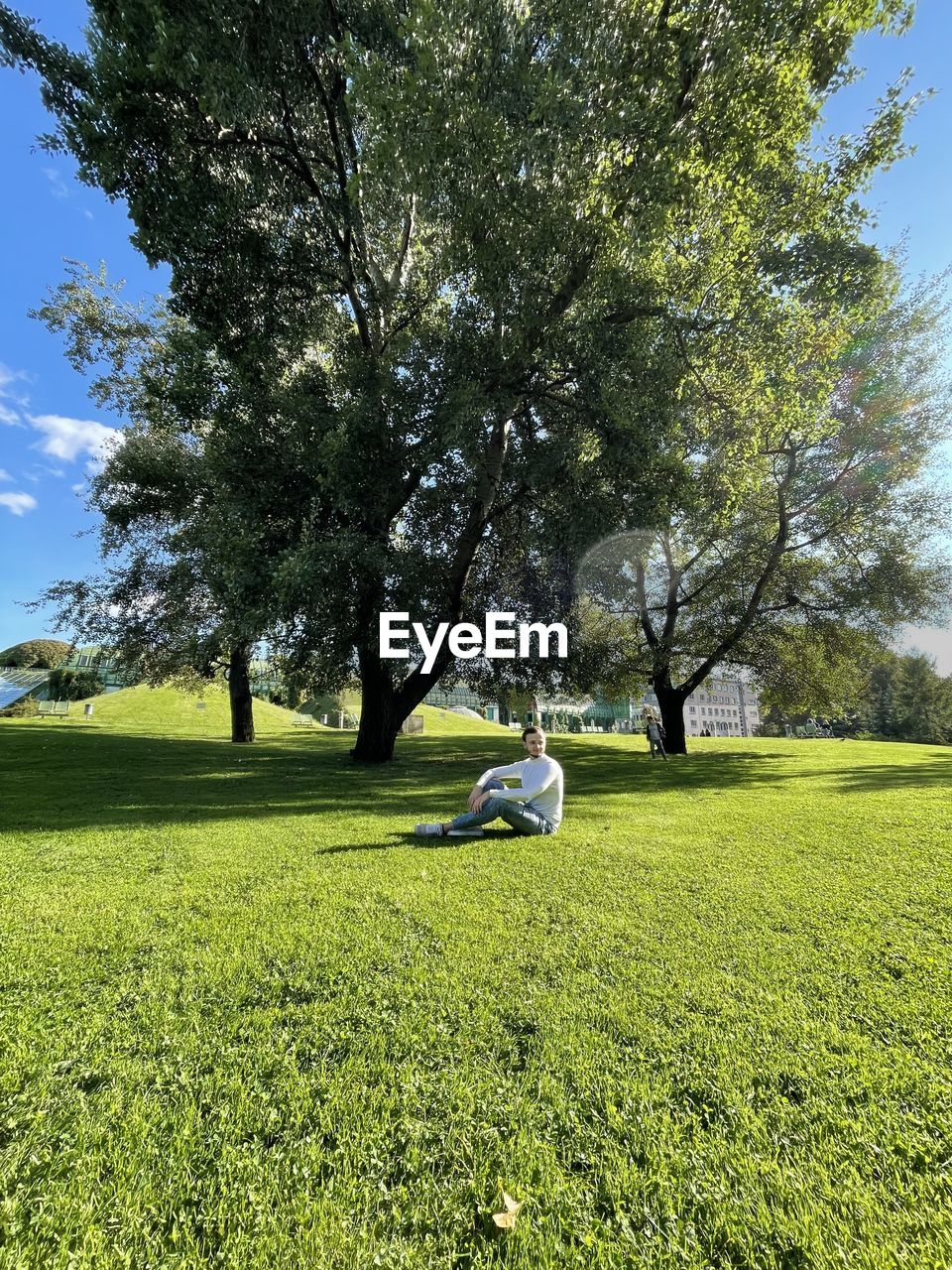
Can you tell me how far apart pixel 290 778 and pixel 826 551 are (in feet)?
69.5

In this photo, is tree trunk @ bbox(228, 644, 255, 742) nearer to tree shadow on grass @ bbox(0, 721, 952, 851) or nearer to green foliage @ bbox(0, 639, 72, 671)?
tree shadow on grass @ bbox(0, 721, 952, 851)

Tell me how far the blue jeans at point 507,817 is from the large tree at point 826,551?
37.0 feet

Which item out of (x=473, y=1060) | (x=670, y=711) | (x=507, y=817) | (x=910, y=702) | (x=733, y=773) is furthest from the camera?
(x=910, y=702)

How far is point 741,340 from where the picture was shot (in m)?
12.8

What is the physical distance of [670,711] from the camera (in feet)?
77.2

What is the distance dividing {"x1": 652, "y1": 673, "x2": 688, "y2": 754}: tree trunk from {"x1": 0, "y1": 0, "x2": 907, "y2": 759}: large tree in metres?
10.9

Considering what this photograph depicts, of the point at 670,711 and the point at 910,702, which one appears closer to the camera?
the point at 670,711

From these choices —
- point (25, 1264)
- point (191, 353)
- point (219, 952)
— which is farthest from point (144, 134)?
point (25, 1264)

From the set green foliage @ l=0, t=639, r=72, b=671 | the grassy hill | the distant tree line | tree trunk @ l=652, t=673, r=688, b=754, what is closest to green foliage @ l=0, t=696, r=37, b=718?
the grassy hill

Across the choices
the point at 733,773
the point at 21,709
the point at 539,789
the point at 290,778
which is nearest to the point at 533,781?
the point at 539,789

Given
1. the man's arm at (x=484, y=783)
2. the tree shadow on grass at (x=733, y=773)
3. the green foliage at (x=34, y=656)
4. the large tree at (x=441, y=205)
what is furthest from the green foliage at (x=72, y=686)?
the man's arm at (x=484, y=783)

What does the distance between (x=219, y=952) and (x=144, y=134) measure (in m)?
15.6

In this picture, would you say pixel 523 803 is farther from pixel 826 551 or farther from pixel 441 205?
pixel 826 551

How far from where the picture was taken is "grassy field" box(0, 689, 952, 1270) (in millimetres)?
1839
